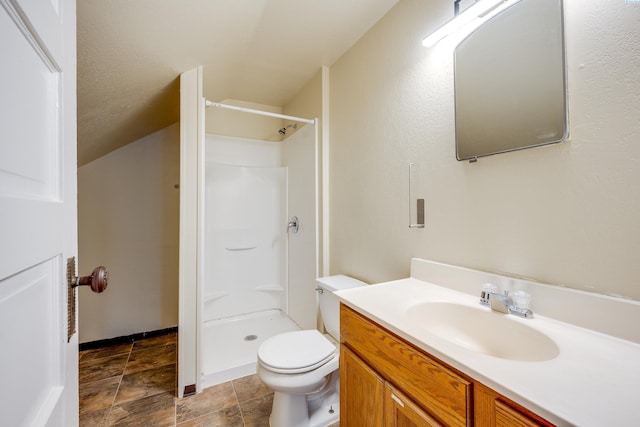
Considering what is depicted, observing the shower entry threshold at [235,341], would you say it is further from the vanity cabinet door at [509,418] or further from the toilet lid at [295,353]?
the vanity cabinet door at [509,418]

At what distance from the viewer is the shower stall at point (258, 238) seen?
7.56 feet

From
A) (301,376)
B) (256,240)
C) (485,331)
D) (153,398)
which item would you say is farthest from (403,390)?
(256,240)

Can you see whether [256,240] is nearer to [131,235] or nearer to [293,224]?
[293,224]

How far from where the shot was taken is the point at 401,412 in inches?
31.1

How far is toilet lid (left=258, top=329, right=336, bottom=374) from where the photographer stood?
4.27ft

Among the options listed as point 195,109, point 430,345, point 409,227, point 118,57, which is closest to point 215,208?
point 195,109

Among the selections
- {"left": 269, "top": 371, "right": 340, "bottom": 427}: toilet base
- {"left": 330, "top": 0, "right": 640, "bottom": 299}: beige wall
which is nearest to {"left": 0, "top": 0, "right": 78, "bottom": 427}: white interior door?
{"left": 269, "top": 371, "right": 340, "bottom": 427}: toilet base

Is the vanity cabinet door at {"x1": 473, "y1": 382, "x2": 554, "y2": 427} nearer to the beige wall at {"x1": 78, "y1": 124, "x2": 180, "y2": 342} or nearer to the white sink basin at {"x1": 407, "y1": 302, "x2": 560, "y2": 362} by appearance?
the white sink basin at {"x1": 407, "y1": 302, "x2": 560, "y2": 362}

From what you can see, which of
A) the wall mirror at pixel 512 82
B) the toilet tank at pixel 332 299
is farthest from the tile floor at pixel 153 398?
the wall mirror at pixel 512 82

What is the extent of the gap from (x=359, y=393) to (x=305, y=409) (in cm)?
60

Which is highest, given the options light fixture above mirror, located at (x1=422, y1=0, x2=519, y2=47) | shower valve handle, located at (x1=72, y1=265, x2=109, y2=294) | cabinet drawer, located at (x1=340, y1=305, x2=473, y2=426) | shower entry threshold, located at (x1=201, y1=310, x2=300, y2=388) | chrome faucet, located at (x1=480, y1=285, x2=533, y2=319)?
light fixture above mirror, located at (x1=422, y1=0, x2=519, y2=47)

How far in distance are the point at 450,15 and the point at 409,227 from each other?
38.2 inches

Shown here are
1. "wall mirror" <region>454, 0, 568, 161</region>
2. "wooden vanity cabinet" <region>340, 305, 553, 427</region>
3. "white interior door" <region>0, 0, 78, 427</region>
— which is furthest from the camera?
"wall mirror" <region>454, 0, 568, 161</region>

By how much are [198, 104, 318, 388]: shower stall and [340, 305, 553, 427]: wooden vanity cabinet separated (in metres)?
1.15
